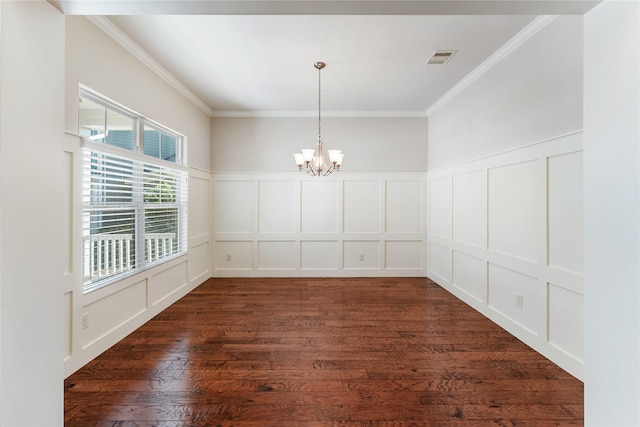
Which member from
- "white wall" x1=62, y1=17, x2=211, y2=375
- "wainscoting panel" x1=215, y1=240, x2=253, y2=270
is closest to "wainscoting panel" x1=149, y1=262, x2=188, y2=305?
"white wall" x1=62, y1=17, x2=211, y2=375

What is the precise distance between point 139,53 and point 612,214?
12.3 ft

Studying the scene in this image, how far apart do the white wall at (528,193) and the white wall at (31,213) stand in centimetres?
313

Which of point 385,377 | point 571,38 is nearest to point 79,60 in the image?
point 385,377

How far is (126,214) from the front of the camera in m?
2.85

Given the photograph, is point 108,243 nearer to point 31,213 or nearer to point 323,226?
point 31,213

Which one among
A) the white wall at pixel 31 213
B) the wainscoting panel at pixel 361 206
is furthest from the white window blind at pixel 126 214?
the wainscoting panel at pixel 361 206

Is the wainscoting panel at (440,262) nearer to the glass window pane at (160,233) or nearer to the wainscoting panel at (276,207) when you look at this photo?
the wainscoting panel at (276,207)

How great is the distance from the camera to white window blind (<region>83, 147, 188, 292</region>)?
7.89 ft

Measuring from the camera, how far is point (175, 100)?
145 inches

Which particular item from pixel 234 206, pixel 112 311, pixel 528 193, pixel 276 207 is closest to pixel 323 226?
pixel 276 207

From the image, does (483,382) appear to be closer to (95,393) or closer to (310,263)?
(95,393)

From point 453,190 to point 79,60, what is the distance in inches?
165

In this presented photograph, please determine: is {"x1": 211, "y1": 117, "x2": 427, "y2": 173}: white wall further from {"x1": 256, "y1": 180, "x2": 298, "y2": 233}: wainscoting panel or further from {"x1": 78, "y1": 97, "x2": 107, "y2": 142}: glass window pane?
{"x1": 78, "y1": 97, "x2": 107, "y2": 142}: glass window pane

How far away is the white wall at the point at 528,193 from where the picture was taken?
2160 millimetres
